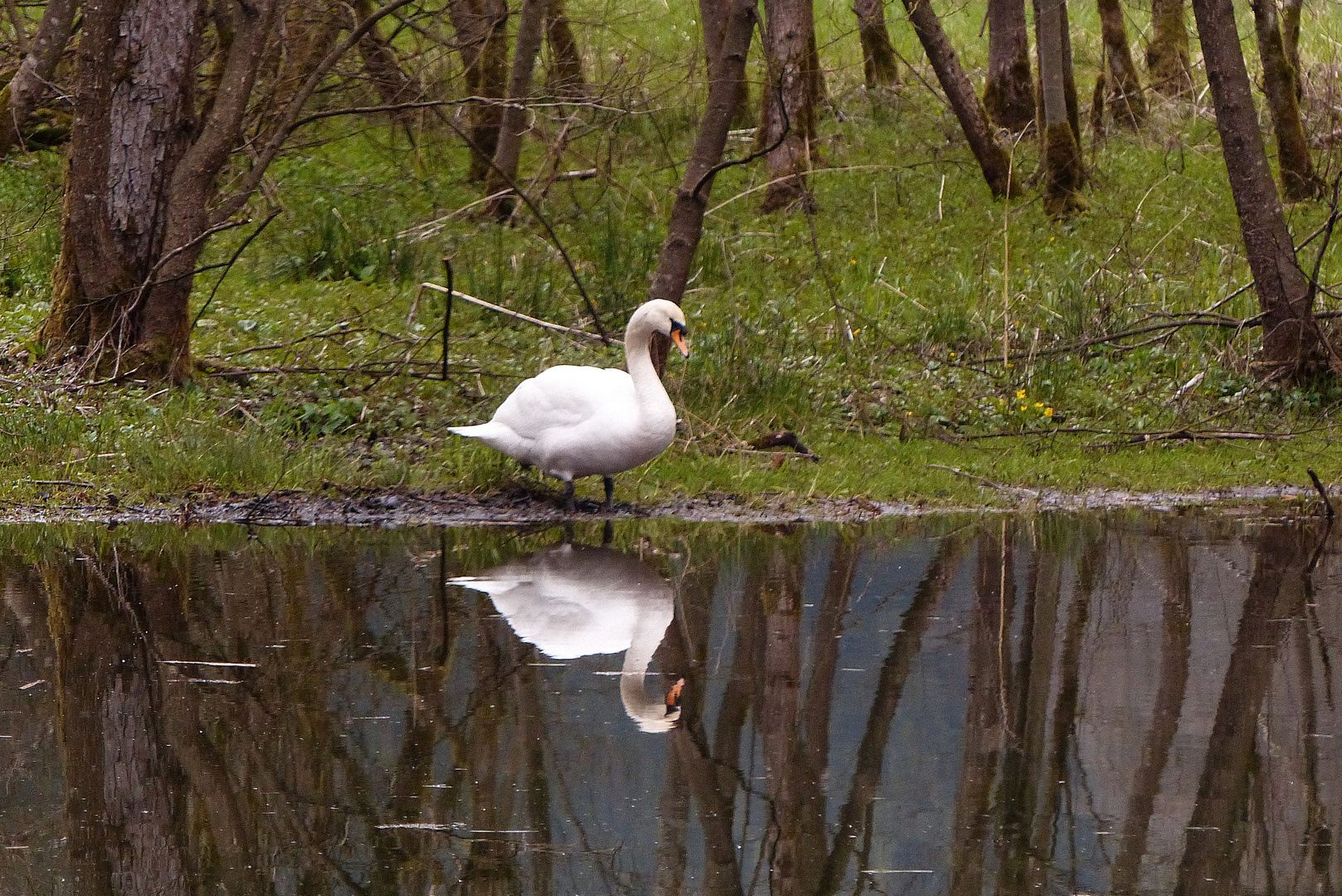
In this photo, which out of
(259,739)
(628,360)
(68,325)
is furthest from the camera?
(68,325)

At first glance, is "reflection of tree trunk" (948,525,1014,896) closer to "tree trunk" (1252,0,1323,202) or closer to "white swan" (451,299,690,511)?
"white swan" (451,299,690,511)

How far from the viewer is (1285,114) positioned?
615 inches

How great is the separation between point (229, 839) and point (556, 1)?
14514 mm

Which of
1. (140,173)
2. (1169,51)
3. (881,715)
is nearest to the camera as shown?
(881,715)

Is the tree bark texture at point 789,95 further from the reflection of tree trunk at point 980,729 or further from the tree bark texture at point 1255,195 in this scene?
the reflection of tree trunk at point 980,729

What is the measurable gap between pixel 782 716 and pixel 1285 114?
12.9m

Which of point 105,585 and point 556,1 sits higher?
point 556,1

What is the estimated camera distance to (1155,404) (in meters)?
11.1

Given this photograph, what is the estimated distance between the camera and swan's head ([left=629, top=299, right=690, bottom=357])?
831 centimetres

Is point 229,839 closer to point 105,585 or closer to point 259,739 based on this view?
point 259,739

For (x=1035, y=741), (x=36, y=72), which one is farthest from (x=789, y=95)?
(x=1035, y=741)

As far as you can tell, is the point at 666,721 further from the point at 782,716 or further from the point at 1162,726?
the point at 1162,726

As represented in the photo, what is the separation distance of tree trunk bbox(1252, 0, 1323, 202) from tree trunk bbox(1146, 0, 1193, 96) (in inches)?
163

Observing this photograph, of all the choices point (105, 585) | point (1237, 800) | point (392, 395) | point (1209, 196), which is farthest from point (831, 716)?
point (1209, 196)
